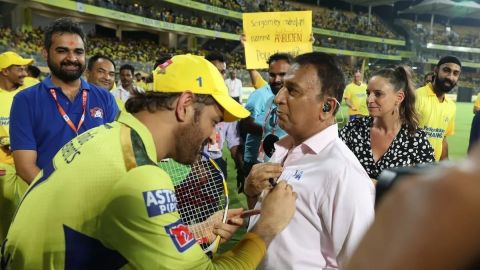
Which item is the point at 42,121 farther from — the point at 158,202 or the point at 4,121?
the point at 158,202

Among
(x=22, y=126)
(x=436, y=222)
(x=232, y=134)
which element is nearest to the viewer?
(x=436, y=222)

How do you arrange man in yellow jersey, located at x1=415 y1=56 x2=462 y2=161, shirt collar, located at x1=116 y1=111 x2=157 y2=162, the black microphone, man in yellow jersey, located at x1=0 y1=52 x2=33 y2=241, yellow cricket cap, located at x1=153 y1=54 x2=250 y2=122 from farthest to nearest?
man in yellow jersey, located at x1=415 y1=56 x2=462 y2=161 → man in yellow jersey, located at x1=0 y1=52 x2=33 y2=241 → the black microphone → yellow cricket cap, located at x1=153 y1=54 x2=250 y2=122 → shirt collar, located at x1=116 y1=111 x2=157 y2=162

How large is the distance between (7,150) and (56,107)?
5.21 feet

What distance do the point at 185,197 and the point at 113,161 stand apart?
41.0 inches

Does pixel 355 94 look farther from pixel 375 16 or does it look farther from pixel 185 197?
pixel 375 16

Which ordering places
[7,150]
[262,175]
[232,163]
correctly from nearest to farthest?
[262,175] < [7,150] < [232,163]

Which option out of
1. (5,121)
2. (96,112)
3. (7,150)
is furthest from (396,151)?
(5,121)

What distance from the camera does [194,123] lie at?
6.60 feet

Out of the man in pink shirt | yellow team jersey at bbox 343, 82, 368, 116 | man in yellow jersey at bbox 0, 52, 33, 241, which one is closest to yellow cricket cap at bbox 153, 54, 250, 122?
the man in pink shirt

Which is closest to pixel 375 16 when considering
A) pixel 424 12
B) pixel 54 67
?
pixel 424 12

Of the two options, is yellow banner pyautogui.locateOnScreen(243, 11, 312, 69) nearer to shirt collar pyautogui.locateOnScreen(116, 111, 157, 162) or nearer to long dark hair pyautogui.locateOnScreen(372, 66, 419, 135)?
long dark hair pyautogui.locateOnScreen(372, 66, 419, 135)

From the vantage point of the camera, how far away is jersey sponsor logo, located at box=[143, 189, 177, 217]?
158 cm

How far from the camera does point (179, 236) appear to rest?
1664 mm

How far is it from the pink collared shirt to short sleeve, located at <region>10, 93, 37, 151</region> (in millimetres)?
2340
